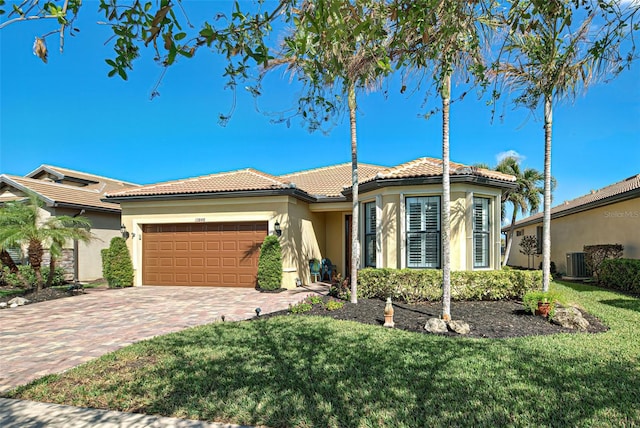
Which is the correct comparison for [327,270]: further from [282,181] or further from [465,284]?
[465,284]

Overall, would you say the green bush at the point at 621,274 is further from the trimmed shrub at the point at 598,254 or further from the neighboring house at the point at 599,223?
the neighboring house at the point at 599,223

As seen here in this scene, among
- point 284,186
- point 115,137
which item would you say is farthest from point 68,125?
point 284,186

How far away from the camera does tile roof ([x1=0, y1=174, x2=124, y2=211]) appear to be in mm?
15047

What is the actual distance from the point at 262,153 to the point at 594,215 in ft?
53.3

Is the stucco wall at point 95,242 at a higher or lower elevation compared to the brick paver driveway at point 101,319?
higher

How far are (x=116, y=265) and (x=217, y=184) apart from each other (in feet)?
16.4

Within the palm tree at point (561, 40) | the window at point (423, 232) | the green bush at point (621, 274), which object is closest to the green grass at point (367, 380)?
the palm tree at point (561, 40)

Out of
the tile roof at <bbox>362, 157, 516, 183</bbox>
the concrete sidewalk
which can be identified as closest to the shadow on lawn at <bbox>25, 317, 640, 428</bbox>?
the concrete sidewalk

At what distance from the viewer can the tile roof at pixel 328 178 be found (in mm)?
15668

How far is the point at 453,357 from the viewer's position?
505 cm

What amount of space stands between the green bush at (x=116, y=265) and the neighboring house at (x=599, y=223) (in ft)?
63.5

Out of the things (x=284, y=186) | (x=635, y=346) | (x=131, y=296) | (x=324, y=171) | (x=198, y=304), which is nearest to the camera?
(x=635, y=346)

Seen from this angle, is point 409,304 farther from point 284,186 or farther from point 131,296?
point 131,296

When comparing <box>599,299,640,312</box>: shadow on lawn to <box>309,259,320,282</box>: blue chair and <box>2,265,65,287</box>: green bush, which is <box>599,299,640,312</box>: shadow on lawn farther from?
<box>2,265,65,287</box>: green bush
